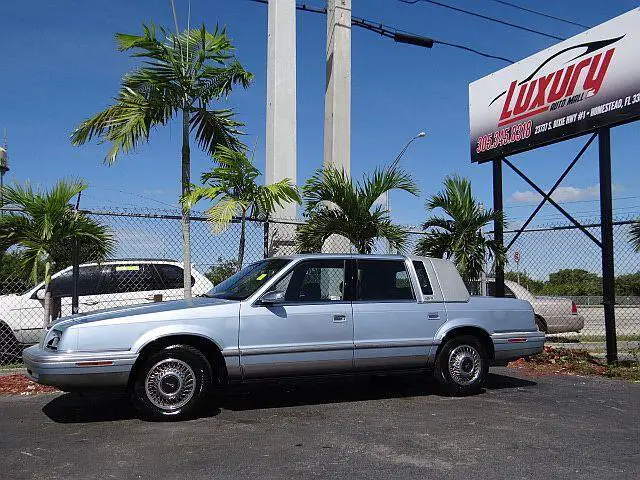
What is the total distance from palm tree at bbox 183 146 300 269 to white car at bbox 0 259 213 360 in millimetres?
1861

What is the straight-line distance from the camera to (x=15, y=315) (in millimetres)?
10367

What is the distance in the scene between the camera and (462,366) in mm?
7539

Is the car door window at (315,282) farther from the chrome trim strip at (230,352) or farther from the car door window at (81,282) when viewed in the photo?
the car door window at (81,282)

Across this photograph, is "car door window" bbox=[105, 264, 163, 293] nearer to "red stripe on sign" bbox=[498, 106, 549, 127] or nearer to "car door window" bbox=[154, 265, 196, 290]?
"car door window" bbox=[154, 265, 196, 290]

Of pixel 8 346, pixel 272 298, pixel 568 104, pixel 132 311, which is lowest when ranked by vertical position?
pixel 8 346

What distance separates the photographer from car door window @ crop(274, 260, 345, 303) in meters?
6.83

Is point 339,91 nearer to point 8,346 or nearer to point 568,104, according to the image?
point 568,104

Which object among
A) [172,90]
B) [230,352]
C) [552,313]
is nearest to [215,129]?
[172,90]

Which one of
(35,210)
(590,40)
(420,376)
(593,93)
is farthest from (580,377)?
(35,210)

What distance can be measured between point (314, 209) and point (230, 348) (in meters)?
4.71

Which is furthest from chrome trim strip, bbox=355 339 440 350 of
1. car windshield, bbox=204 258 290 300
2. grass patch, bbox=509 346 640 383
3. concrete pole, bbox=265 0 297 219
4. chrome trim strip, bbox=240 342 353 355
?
concrete pole, bbox=265 0 297 219

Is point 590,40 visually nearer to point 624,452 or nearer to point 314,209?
point 314,209

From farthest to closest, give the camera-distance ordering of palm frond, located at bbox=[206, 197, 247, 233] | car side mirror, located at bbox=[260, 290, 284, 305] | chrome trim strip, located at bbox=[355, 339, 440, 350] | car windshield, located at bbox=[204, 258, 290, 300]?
palm frond, located at bbox=[206, 197, 247, 233] → chrome trim strip, located at bbox=[355, 339, 440, 350] → car windshield, located at bbox=[204, 258, 290, 300] → car side mirror, located at bbox=[260, 290, 284, 305]

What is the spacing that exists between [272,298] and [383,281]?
149 centimetres
